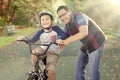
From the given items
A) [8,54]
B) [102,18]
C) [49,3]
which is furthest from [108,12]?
[8,54]

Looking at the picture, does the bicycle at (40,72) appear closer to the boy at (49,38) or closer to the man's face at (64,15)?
the boy at (49,38)

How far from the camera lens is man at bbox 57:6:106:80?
20.2ft

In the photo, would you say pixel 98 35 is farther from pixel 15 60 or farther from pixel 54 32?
pixel 15 60

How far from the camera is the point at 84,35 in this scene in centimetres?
612

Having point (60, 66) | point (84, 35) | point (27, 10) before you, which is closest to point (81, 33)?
point (84, 35)

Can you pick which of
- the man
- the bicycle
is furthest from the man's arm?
the bicycle

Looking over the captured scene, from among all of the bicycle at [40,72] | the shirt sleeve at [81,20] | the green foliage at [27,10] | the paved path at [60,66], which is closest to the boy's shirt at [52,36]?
the bicycle at [40,72]

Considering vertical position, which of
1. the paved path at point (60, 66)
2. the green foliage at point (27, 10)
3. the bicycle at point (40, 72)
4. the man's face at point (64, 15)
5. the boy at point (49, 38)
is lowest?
the green foliage at point (27, 10)

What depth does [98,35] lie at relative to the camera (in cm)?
665

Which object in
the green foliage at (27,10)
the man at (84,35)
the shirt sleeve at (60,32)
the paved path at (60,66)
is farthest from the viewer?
the green foliage at (27,10)

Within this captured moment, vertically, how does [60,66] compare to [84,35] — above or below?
below

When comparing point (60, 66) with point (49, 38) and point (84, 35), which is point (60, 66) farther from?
point (84, 35)

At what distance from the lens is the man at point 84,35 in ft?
20.2

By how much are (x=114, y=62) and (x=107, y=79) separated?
3.26m
